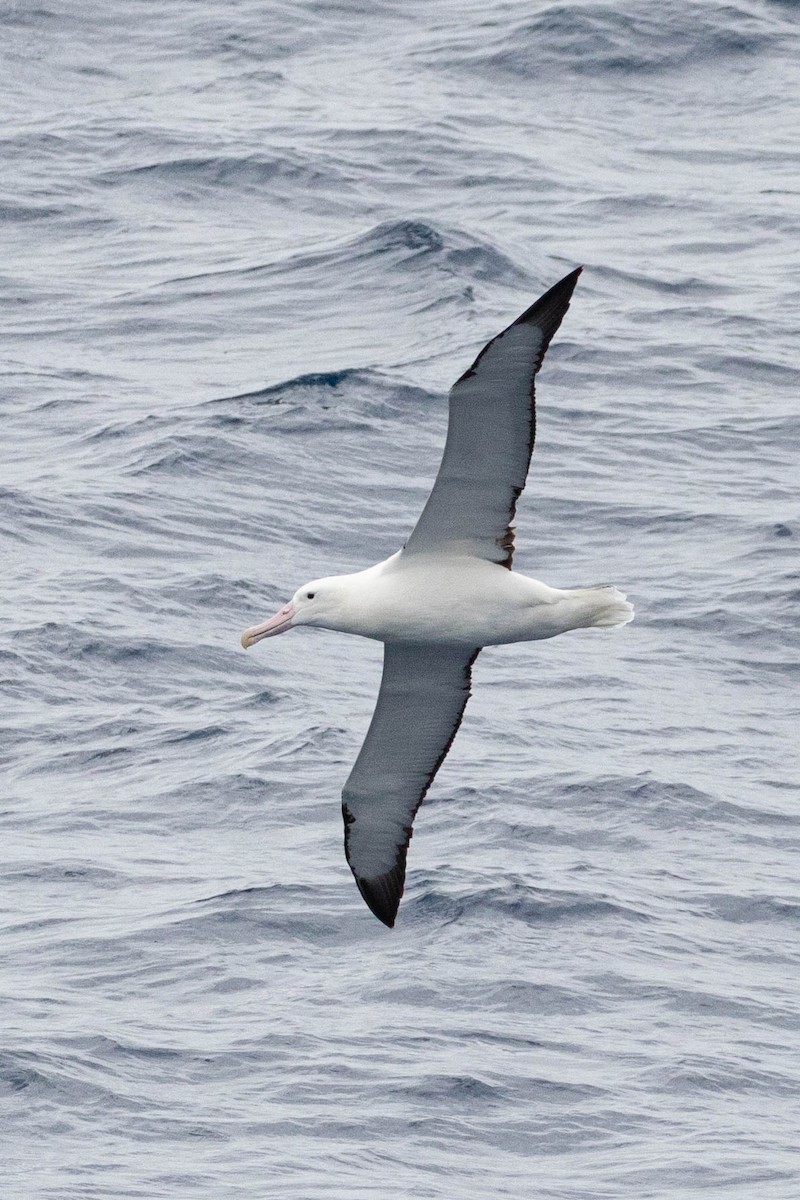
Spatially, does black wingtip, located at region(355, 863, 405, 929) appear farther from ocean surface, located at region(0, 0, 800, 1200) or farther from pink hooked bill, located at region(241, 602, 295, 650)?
pink hooked bill, located at region(241, 602, 295, 650)

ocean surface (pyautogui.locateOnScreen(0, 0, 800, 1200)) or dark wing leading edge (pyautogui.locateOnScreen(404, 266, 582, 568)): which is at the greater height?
dark wing leading edge (pyautogui.locateOnScreen(404, 266, 582, 568))

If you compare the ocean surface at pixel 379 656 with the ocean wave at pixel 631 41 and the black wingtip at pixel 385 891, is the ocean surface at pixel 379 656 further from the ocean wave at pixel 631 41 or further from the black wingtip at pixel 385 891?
the black wingtip at pixel 385 891

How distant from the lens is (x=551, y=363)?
21.1m

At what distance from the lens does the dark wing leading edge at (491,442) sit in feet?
33.2

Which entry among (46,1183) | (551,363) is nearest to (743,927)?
(46,1183)

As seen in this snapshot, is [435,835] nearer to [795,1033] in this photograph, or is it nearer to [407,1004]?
[407,1004]

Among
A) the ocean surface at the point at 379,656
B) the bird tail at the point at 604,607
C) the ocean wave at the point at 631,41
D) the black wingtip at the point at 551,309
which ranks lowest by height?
the ocean surface at the point at 379,656

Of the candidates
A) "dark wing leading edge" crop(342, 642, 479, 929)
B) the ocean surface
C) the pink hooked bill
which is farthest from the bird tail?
the ocean surface

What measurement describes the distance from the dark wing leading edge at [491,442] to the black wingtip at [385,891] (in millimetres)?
2066

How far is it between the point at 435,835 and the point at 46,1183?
162 inches

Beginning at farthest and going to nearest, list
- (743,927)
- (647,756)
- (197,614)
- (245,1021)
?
(197,614), (647,756), (743,927), (245,1021)

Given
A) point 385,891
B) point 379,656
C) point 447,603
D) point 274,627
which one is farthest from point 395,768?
point 379,656

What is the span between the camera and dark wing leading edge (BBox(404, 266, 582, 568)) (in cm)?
1011

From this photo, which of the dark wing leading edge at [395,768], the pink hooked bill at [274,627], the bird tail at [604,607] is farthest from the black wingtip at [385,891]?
the bird tail at [604,607]
